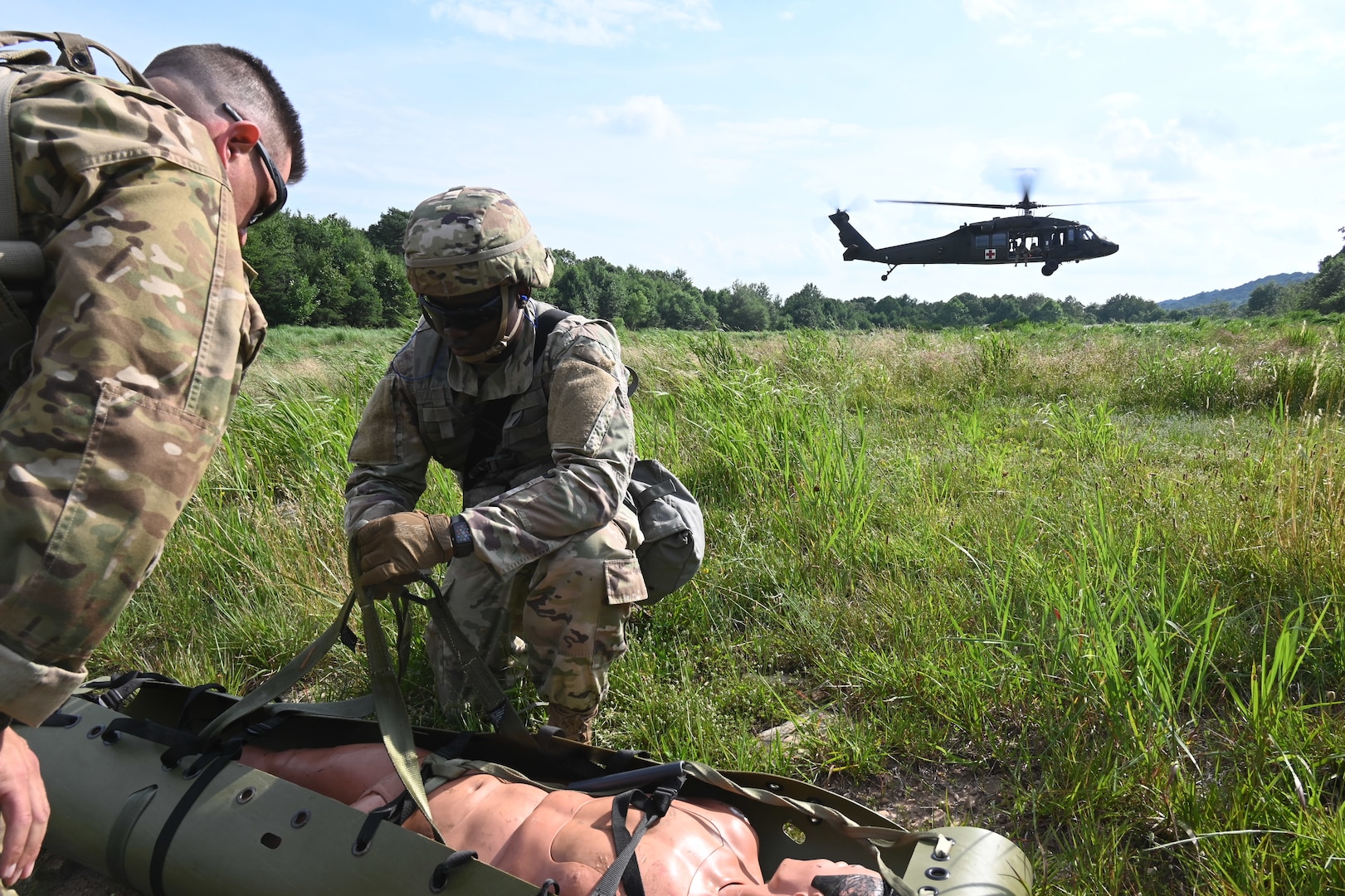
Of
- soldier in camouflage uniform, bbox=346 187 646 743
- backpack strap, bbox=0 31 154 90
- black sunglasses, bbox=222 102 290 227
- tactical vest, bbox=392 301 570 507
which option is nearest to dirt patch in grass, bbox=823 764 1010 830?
soldier in camouflage uniform, bbox=346 187 646 743

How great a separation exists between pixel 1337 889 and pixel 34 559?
2199 millimetres

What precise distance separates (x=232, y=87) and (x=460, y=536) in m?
1.15

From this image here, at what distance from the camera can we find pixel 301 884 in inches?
67.9

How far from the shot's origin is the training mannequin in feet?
5.16

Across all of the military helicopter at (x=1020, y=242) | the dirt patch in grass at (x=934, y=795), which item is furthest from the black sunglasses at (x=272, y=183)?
the military helicopter at (x=1020, y=242)

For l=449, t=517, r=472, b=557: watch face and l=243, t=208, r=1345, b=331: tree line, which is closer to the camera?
l=449, t=517, r=472, b=557: watch face

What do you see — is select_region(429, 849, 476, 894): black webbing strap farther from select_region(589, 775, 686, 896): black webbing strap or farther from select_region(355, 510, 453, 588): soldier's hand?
select_region(355, 510, 453, 588): soldier's hand

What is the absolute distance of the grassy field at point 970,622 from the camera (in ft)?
6.48

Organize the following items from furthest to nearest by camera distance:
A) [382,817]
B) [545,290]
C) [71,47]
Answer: [545,290] < [382,817] < [71,47]

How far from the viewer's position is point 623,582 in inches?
101

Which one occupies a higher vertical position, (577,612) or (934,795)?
(577,612)

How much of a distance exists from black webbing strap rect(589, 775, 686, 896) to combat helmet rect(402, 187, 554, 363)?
1449mm

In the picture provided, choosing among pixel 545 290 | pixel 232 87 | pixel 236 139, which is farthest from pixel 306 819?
pixel 545 290

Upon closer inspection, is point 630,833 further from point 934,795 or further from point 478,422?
point 478,422
